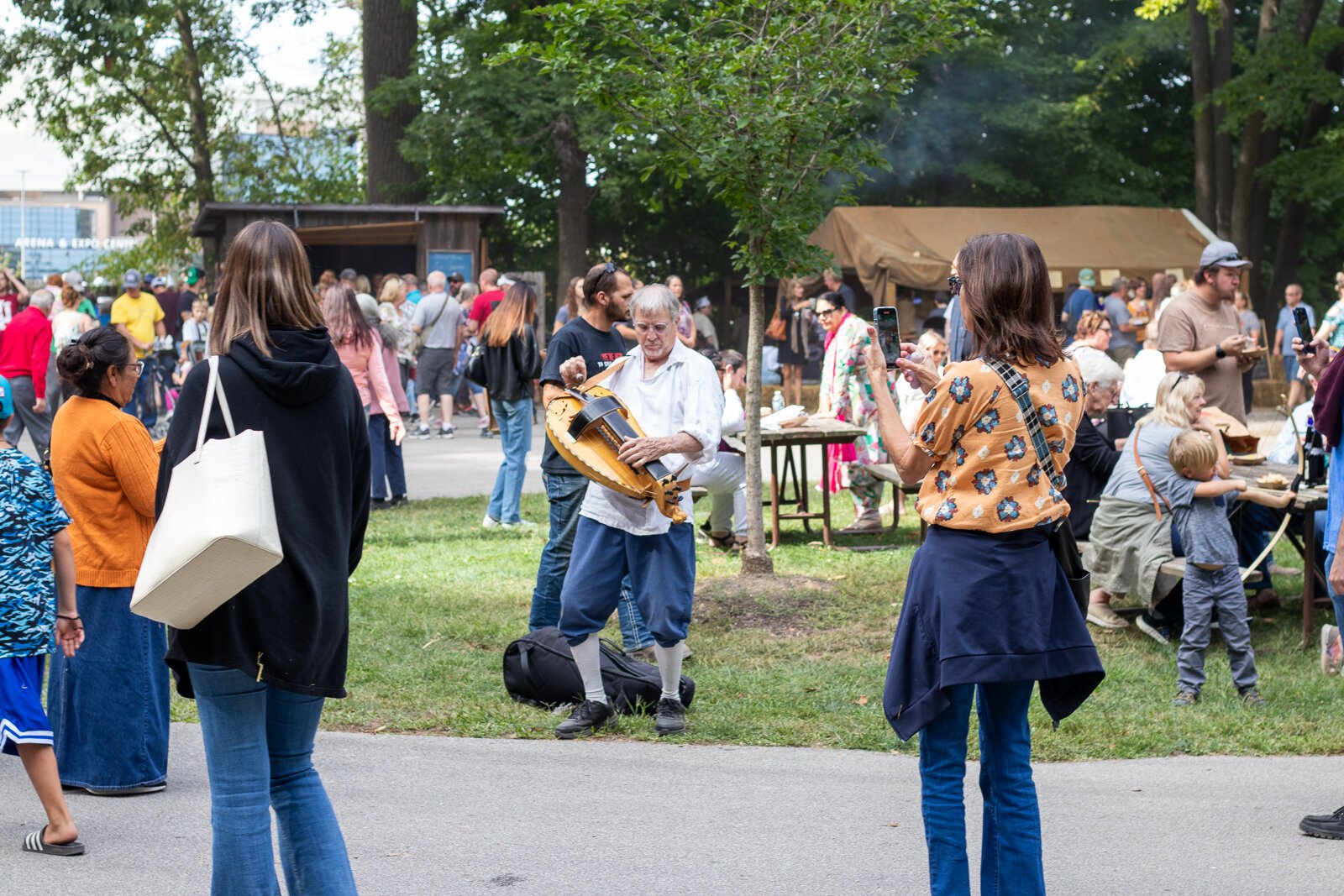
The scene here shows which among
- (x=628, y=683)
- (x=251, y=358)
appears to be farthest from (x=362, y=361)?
(x=251, y=358)

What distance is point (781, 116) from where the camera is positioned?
8695mm

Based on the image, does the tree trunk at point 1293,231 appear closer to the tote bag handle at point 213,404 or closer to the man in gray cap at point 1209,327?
the man in gray cap at point 1209,327

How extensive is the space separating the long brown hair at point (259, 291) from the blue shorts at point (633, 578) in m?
2.70

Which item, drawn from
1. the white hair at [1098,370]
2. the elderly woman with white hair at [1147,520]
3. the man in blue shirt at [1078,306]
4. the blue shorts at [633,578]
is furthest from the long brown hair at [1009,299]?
the man in blue shirt at [1078,306]

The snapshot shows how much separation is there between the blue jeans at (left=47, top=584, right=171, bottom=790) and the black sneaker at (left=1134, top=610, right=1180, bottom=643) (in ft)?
16.6

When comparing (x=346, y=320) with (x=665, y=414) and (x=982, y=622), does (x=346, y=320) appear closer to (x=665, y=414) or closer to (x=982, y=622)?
(x=665, y=414)

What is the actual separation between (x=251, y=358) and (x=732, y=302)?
29.0 meters

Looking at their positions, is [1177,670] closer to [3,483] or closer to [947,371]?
[947,371]

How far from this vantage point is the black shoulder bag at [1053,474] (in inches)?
148

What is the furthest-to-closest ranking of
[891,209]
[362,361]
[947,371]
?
[891,209] < [362,361] < [947,371]

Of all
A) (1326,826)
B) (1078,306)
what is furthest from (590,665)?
(1078,306)

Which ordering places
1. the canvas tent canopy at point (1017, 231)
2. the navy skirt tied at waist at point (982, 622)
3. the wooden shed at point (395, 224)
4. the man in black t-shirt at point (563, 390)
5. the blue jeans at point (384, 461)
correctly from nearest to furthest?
the navy skirt tied at waist at point (982, 622)
the man in black t-shirt at point (563, 390)
the blue jeans at point (384, 461)
the wooden shed at point (395, 224)
the canvas tent canopy at point (1017, 231)

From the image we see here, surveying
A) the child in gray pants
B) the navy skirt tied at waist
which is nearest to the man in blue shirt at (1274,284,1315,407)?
the child in gray pants

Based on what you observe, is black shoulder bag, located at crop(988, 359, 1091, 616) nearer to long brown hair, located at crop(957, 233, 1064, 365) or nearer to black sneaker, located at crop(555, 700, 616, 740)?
long brown hair, located at crop(957, 233, 1064, 365)
